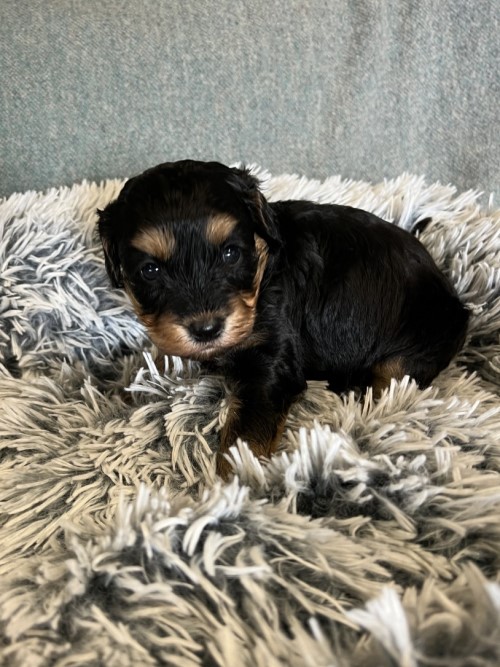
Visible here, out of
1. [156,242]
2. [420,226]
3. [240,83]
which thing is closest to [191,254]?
[156,242]

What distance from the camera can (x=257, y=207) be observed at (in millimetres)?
1567

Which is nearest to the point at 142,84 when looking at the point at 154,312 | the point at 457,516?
the point at 154,312

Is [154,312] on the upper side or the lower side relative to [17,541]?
upper

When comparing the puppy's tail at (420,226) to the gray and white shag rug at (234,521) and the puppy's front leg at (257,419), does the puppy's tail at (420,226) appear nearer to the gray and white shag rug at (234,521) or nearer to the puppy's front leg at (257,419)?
the gray and white shag rug at (234,521)

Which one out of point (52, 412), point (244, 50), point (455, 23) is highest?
point (455, 23)

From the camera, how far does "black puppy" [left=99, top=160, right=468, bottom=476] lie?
1.42 meters

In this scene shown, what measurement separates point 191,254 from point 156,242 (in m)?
0.09

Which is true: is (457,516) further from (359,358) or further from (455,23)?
(455,23)

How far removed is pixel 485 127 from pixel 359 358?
1271 millimetres

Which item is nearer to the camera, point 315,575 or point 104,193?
point 315,575

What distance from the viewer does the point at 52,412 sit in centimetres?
157

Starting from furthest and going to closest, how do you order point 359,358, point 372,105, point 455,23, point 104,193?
point 372,105 < point 455,23 < point 104,193 < point 359,358

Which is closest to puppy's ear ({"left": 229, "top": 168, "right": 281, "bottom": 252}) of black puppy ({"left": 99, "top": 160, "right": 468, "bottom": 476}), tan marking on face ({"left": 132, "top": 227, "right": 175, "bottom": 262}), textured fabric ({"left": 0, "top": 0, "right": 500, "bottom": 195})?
black puppy ({"left": 99, "top": 160, "right": 468, "bottom": 476})

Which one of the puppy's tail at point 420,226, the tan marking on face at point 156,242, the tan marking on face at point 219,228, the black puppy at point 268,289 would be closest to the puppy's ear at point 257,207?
the black puppy at point 268,289
